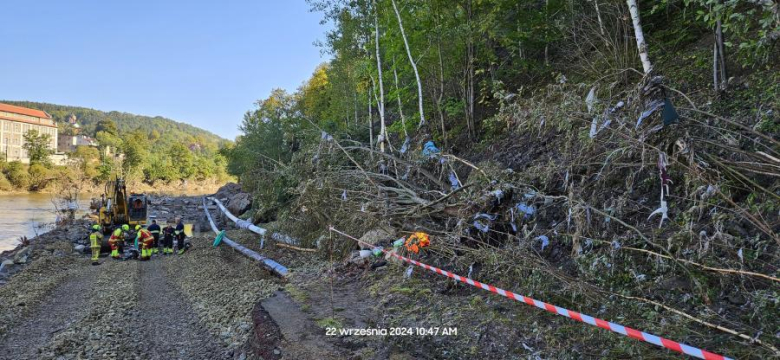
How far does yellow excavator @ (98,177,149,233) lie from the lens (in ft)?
49.6

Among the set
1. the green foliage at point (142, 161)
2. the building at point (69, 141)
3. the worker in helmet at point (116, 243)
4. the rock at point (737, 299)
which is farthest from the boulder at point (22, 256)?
the building at point (69, 141)

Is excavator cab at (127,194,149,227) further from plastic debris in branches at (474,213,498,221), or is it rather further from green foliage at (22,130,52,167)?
green foliage at (22,130,52,167)

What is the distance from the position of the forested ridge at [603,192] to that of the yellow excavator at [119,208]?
9097mm

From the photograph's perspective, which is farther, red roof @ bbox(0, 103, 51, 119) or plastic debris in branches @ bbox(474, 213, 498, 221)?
red roof @ bbox(0, 103, 51, 119)

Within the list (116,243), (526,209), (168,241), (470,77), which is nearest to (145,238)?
(168,241)

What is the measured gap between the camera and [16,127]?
85375 millimetres

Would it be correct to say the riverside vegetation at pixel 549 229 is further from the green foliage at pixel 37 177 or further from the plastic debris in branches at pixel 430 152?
the green foliage at pixel 37 177

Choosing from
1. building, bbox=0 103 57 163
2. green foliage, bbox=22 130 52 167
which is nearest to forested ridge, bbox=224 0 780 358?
green foliage, bbox=22 130 52 167

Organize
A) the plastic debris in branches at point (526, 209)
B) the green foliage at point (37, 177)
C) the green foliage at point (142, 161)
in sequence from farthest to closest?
1. the green foliage at point (142, 161)
2. the green foliage at point (37, 177)
3. the plastic debris in branches at point (526, 209)

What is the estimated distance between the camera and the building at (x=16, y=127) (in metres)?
81.4

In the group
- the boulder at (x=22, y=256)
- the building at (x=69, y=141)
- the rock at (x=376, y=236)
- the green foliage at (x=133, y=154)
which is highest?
the building at (x=69, y=141)

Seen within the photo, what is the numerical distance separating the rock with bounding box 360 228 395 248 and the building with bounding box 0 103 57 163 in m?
93.1

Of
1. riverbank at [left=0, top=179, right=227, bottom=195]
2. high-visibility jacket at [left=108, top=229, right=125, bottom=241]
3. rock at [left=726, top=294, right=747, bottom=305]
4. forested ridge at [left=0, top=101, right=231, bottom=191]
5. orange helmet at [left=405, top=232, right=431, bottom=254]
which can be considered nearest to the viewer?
rock at [left=726, top=294, right=747, bottom=305]

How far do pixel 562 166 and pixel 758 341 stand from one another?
3.22m
